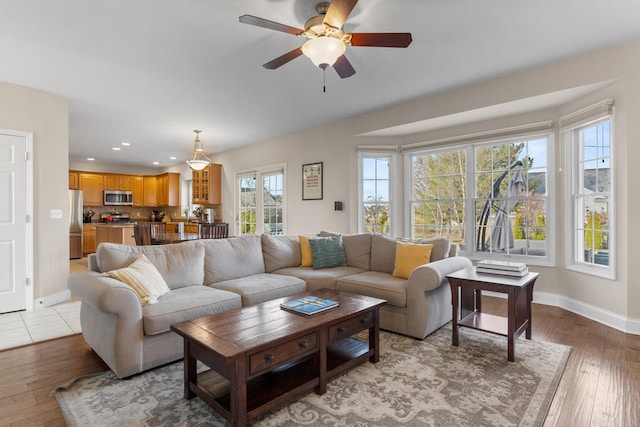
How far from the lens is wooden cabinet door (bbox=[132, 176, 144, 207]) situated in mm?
9820

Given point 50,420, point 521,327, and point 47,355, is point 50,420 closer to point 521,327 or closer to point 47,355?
point 47,355

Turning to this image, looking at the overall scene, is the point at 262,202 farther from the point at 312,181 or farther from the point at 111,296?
the point at 111,296

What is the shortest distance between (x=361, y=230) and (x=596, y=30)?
11.5 feet

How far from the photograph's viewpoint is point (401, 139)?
523 centimetres

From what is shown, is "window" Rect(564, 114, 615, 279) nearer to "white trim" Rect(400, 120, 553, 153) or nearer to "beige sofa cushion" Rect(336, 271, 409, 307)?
"white trim" Rect(400, 120, 553, 153)

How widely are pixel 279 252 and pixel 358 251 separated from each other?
0.94 metres

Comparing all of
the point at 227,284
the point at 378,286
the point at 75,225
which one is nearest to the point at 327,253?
the point at 378,286

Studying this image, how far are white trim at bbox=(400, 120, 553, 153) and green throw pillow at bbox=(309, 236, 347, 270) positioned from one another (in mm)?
2042

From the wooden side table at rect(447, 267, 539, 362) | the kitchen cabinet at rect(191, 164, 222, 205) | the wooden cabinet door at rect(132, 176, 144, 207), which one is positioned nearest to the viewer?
the wooden side table at rect(447, 267, 539, 362)

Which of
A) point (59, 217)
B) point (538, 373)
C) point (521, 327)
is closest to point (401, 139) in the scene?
point (521, 327)

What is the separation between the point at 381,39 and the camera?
2291 mm

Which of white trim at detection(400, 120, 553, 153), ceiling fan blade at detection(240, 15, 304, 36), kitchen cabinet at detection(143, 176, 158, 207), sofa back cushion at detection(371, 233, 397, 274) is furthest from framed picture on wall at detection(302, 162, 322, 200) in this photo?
kitchen cabinet at detection(143, 176, 158, 207)

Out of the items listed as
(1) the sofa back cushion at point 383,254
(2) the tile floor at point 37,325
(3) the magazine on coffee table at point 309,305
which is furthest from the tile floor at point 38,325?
(1) the sofa back cushion at point 383,254

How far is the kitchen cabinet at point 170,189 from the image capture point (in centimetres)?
935
